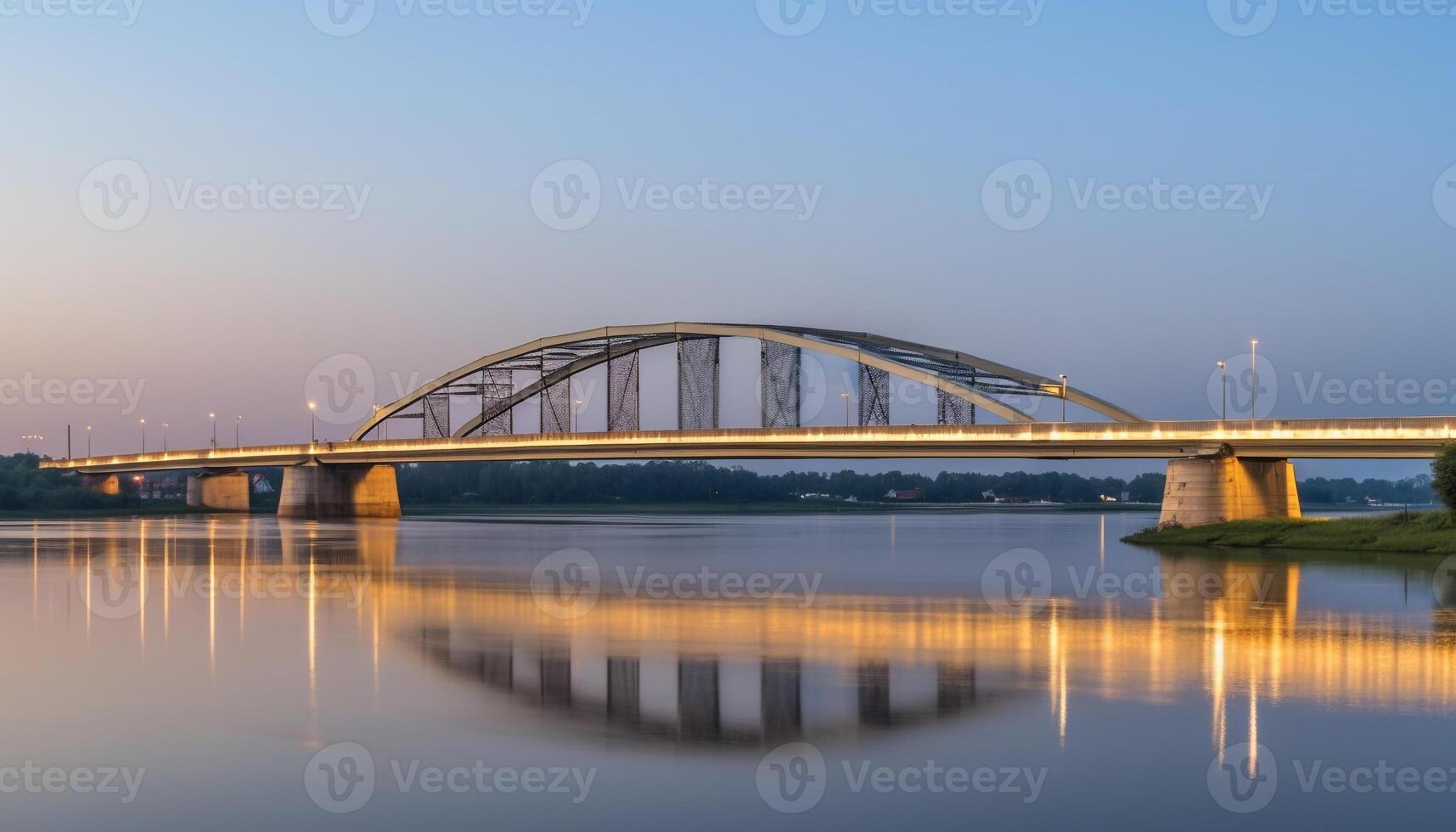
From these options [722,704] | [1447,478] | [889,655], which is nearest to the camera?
[722,704]

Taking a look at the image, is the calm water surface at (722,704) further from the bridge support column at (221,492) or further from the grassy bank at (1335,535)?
the bridge support column at (221,492)

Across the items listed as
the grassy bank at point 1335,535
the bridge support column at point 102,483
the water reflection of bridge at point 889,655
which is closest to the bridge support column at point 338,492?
the bridge support column at point 102,483

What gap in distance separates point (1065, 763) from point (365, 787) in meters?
6.13

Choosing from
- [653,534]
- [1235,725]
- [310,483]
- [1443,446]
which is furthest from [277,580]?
[310,483]

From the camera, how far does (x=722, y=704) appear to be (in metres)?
15.8

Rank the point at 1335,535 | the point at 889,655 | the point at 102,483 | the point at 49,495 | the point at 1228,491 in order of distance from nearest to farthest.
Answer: the point at 889,655 < the point at 1335,535 < the point at 1228,491 < the point at 49,495 < the point at 102,483

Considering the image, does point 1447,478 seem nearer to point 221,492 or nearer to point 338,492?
point 338,492

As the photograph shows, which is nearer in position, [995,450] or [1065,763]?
[1065,763]

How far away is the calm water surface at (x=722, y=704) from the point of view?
11.4 m

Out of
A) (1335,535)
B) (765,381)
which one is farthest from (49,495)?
(1335,535)

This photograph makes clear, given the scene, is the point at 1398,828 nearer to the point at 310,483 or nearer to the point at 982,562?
the point at 982,562

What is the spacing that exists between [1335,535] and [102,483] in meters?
125

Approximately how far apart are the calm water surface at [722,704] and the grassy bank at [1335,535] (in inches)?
589

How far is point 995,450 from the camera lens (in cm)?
A: 6538
